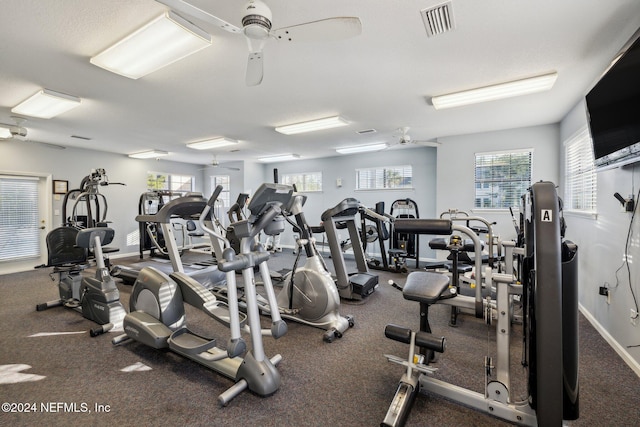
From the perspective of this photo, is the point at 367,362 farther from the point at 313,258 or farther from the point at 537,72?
the point at 537,72

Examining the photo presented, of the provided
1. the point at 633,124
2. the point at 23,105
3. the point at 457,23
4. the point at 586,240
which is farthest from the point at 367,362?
the point at 23,105

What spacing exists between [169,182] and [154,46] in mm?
7071

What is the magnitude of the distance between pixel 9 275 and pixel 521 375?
8124 mm

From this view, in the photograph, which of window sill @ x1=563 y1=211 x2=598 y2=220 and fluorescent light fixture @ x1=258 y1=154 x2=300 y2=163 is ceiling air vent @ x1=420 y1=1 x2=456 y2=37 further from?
fluorescent light fixture @ x1=258 y1=154 x2=300 y2=163

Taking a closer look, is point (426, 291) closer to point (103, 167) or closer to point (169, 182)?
point (103, 167)

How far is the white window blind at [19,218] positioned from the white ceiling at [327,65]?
1751 mm

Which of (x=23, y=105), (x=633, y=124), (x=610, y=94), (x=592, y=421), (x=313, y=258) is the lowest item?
(x=592, y=421)

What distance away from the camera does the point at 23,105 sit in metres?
3.57

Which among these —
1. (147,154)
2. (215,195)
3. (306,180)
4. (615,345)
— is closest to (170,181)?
(147,154)

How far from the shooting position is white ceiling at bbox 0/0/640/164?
6.29 ft

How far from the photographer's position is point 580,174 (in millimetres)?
3740

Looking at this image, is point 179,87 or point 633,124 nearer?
point 633,124

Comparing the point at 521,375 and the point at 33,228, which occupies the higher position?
the point at 33,228

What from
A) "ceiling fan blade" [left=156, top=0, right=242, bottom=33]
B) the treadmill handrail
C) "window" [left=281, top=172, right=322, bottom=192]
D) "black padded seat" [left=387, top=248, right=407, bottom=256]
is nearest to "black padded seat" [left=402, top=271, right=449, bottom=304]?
"ceiling fan blade" [left=156, top=0, right=242, bottom=33]
